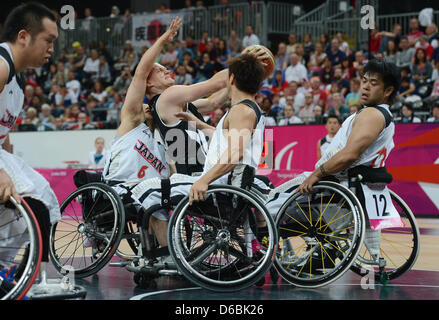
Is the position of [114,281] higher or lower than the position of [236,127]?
lower

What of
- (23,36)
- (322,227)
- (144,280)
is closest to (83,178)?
(144,280)

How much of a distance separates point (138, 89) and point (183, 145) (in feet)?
1.89

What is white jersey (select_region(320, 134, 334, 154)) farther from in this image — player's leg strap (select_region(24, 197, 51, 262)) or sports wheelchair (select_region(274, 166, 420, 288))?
player's leg strap (select_region(24, 197, 51, 262))

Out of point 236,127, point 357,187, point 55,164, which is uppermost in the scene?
point 236,127

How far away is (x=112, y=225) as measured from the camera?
517 centimetres

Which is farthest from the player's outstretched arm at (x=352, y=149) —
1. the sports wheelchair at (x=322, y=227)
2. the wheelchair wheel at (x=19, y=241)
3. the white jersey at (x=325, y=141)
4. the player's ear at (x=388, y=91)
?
the white jersey at (x=325, y=141)

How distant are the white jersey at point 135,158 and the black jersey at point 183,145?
0.50ft

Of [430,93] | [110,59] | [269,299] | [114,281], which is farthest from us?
[110,59]

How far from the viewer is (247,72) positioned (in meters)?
4.37

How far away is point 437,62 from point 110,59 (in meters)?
8.89

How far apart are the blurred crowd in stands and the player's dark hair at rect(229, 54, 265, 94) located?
6243 millimetres

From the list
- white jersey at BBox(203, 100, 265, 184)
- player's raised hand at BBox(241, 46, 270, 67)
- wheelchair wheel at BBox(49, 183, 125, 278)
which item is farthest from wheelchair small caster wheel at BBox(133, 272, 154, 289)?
player's raised hand at BBox(241, 46, 270, 67)
